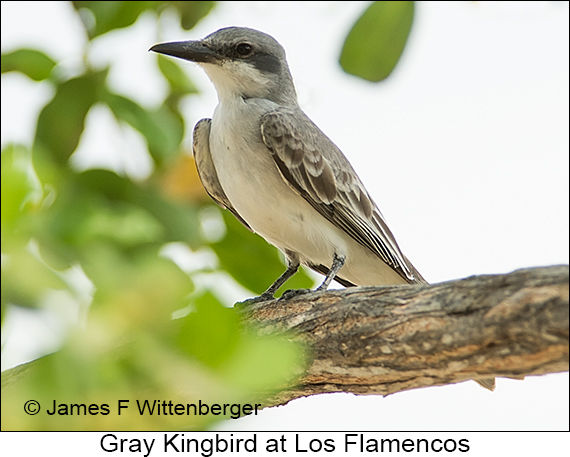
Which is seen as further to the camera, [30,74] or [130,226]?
[30,74]

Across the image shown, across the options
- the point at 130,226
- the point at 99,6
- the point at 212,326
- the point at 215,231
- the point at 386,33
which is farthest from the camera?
the point at 215,231

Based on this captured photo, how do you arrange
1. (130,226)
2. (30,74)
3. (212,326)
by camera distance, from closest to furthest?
(212,326)
(130,226)
(30,74)

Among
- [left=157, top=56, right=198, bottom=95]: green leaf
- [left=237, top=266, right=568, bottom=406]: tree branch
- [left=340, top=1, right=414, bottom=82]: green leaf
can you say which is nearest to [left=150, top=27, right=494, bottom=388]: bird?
[left=157, top=56, right=198, bottom=95]: green leaf

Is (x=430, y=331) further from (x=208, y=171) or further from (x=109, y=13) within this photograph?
(x=208, y=171)

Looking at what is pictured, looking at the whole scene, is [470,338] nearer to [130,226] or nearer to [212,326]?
[130,226]

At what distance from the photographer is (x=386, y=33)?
9.08 feet

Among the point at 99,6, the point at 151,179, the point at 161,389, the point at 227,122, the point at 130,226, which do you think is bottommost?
the point at 161,389

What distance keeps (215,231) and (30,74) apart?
1309 millimetres

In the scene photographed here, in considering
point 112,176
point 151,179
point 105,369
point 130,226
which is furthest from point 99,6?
point 105,369

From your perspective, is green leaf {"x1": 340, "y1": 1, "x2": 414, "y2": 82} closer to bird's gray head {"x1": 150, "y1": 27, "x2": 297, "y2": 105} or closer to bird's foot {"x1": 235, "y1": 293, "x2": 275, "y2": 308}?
bird's foot {"x1": 235, "y1": 293, "x2": 275, "y2": 308}

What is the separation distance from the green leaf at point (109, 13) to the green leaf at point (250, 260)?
1.20 meters

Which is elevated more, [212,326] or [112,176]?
[112,176]

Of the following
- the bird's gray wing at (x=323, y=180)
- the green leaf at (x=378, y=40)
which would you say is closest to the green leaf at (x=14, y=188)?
the green leaf at (x=378, y=40)

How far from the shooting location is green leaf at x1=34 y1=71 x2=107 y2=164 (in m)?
3.52
